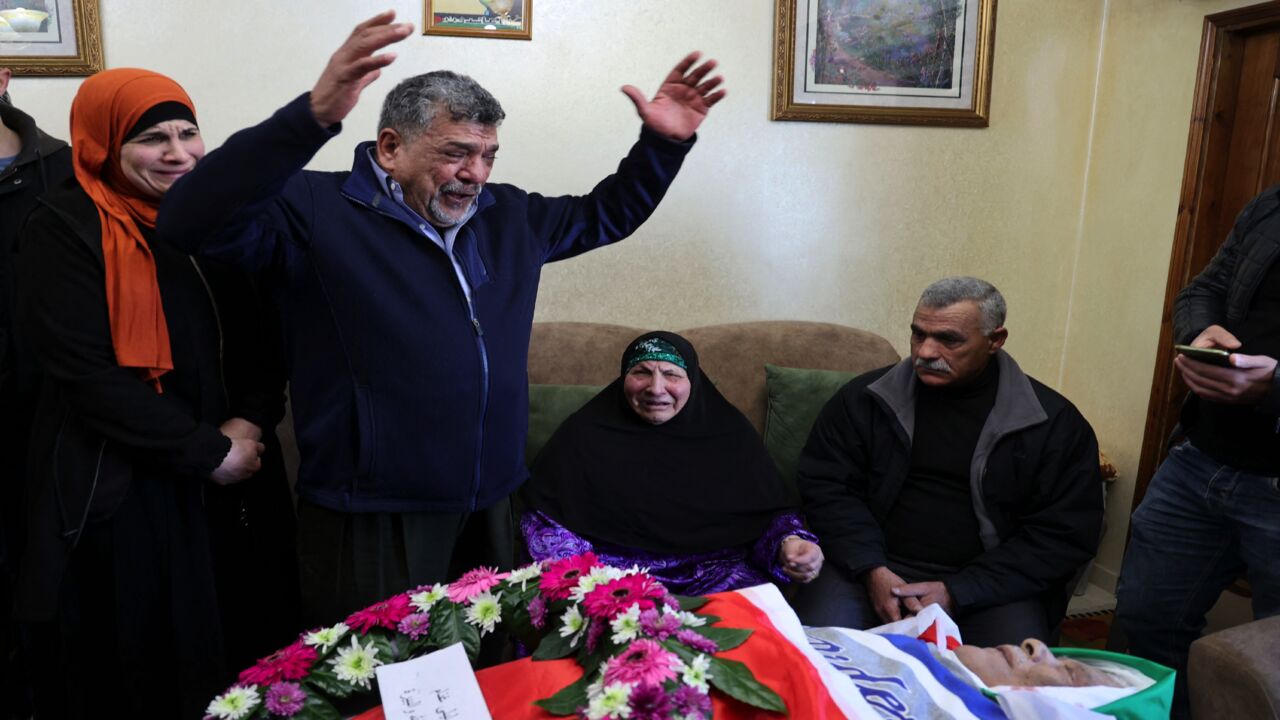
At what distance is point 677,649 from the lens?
44.3 inches

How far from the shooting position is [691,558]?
2195 mm

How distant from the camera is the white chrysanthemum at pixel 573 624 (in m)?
1.20

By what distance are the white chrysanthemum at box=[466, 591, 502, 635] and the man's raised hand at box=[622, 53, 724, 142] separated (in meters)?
1.01

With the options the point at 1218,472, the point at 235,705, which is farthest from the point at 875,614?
the point at 235,705

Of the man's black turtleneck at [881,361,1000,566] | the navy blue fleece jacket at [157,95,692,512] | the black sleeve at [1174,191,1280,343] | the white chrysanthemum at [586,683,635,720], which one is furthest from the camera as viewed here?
the man's black turtleneck at [881,361,1000,566]

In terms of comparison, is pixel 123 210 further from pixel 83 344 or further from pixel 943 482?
pixel 943 482

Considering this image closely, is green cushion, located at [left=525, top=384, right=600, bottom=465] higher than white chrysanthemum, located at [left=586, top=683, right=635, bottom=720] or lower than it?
lower

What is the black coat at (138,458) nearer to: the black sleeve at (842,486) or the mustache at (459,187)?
the mustache at (459,187)

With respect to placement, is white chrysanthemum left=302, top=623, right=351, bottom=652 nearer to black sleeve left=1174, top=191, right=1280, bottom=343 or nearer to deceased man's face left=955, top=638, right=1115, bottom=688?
deceased man's face left=955, top=638, right=1115, bottom=688

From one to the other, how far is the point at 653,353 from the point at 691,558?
538mm

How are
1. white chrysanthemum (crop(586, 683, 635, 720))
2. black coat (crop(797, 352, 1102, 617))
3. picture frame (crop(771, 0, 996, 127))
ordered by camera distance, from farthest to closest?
picture frame (crop(771, 0, 996, 127)), black coat (crop(797, 352, 1102, 617)), white chrysanthemum (crop(586, 683, 635, 720))

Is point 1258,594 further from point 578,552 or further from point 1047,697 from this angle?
point 578,552

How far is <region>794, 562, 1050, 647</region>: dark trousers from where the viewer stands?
2.07 metres

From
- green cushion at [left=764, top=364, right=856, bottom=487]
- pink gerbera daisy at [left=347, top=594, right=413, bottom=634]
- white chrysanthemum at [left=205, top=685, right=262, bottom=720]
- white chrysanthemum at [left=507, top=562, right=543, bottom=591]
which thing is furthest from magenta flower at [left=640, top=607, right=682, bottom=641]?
green cushion at [left=764, top=364, right=856, bottom=487]
